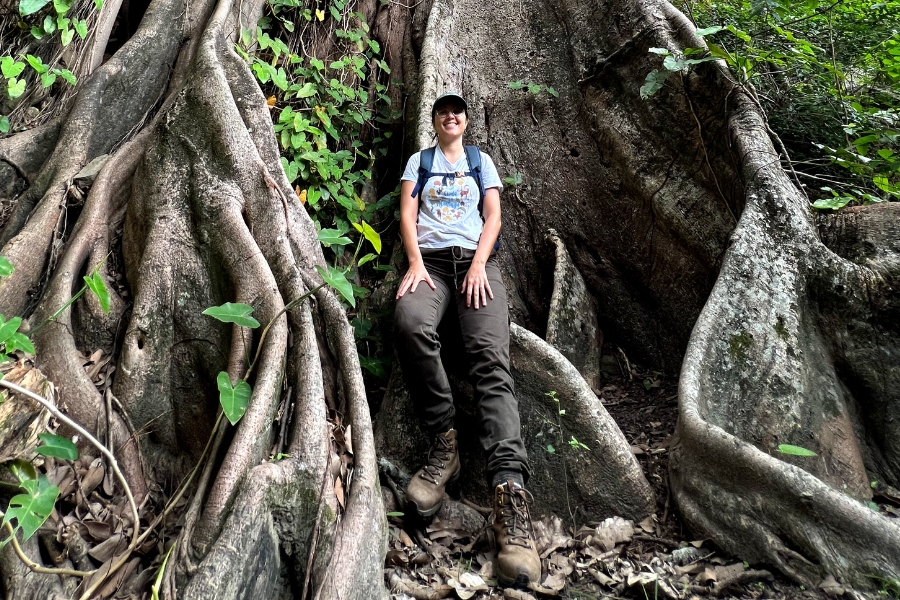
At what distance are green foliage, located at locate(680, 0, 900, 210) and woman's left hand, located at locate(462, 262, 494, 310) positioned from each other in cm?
189

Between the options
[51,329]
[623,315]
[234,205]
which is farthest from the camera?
[623,315]

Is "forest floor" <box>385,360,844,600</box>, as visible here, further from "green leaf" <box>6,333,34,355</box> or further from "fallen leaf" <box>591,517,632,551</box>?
"green leaf" <box>6,333,34,355</box>

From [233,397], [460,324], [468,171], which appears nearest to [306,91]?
[468,171]

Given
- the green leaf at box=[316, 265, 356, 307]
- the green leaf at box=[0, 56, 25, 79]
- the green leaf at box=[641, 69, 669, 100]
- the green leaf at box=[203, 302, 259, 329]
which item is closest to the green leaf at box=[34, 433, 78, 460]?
the green leaf at box=[203, 302, 259, 329]

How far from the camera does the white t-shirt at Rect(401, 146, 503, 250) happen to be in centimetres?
345

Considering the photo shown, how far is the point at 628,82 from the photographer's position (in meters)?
4.24

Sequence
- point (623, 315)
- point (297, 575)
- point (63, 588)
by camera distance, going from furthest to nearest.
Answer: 1. point (623, 315)
2. point (297, 575)
3. point (63, 588)

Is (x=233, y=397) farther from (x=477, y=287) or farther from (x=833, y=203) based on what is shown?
(x=833, y=203)

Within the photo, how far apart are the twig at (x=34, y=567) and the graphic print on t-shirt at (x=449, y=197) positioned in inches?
95.6

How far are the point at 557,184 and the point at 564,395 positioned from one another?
76.8 inches

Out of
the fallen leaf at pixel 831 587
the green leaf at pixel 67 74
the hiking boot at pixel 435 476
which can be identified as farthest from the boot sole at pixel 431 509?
the green leaf at pixel 67 74

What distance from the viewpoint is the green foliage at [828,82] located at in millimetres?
3549

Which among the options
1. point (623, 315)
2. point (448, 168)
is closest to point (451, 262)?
point (448, 168)

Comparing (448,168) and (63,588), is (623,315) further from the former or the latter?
(63,588)
